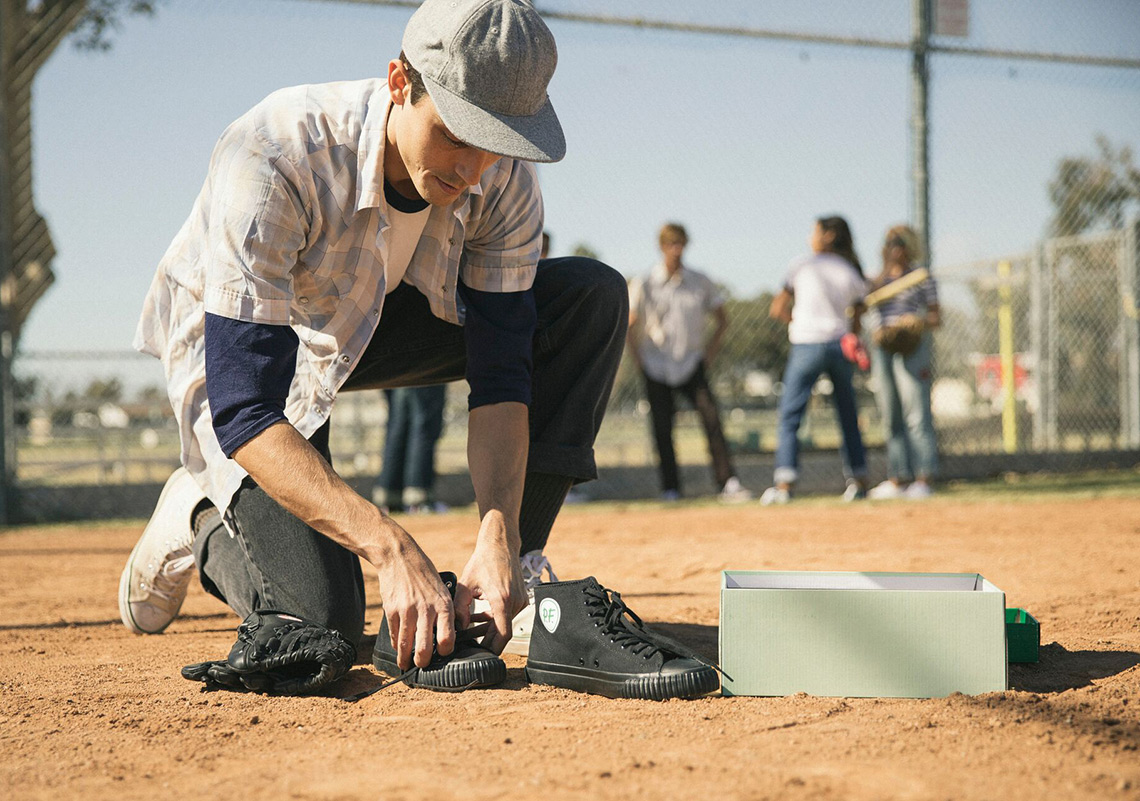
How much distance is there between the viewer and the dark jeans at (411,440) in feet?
22.0

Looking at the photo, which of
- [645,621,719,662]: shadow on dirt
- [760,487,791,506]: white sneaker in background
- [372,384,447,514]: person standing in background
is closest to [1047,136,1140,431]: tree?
[760,487,791,506]: white sneaker in background

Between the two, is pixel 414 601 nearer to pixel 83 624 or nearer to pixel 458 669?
pixel 458 669

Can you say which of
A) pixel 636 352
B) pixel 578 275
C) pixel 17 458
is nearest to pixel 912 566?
pixel 578 275

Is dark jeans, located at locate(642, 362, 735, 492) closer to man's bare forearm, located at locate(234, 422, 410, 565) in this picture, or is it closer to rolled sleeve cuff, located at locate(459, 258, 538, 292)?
rolled sleeve cuff, located at locate(459, 258, 538, 292)

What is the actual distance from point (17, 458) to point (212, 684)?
534 centimetres

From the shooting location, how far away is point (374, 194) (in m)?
2.49

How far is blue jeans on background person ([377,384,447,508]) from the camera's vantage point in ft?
22.0

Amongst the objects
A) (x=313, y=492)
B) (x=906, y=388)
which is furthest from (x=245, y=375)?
(x=906, y=388)

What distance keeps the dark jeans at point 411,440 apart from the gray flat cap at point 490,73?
4.39 meters

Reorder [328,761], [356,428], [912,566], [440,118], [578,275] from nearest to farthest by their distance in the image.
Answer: [328,761]
[440,118]
[578,275]
[912,566]
[356,428]

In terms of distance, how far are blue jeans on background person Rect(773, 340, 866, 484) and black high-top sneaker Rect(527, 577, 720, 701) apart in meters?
4.97

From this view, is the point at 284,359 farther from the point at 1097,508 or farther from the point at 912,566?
the point at 1097,508

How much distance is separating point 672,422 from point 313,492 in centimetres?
558

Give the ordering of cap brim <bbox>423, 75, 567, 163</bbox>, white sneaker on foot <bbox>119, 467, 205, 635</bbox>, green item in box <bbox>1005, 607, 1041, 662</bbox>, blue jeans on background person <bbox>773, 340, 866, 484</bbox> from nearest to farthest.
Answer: cap brim <bbox>423, 75, 567, 163</bbox>, green item in box <bbox>1005, 607, 1041, 662</bbox>, white sneaker on foot <bbox>119, 467, 205, 635</bbox>, blue jeans on background person <bbox>773, 340, 866, 484</bbox>
